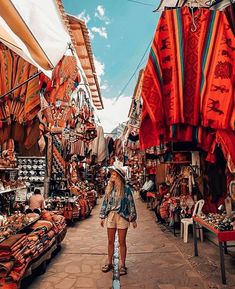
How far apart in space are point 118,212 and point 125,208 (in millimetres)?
154

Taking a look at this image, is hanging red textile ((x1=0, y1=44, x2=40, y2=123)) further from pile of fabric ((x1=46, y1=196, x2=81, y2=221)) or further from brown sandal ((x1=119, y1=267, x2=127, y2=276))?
pile of fabric ((x1=46, y1=196, x2=81, y2=221))

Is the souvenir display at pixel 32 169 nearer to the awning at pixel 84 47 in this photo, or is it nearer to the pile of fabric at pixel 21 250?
the pile of fabric at pixel 21 250

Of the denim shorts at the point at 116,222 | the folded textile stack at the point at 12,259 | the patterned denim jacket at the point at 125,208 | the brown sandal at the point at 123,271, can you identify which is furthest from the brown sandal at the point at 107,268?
the folded textile stack at the point at 12,259

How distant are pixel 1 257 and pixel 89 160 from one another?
39.1ft

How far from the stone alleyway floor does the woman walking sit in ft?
1.39

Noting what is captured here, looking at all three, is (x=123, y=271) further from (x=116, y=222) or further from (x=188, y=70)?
(x=188, y=70)

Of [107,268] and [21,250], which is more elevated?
[21,250]

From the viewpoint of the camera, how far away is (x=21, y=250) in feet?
12.7

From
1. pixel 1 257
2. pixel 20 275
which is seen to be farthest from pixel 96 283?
pixel 1 257

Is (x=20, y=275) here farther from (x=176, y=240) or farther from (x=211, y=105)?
(x=176, y=240)

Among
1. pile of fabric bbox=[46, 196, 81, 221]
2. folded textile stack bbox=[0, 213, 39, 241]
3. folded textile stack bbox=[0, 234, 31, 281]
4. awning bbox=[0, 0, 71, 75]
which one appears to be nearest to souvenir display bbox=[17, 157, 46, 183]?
pile of fabric bbox=[46, 196, 81, 221]

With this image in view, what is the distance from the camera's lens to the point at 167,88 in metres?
2.91

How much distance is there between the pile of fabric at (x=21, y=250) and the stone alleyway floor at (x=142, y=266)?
560mm

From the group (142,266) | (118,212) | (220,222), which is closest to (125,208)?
(118,212)
